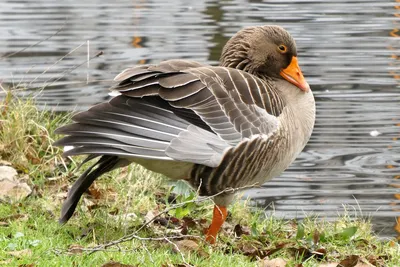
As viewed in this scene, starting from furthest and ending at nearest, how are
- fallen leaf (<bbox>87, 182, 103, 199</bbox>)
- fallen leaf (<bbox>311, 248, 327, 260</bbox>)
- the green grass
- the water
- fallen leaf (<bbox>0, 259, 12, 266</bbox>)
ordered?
1. the water
2. fallen leaf (<bbox>87, 182, 103, 199</bbox>)
3. fallen leaf (<bbox>311, 248, 327, 260</bbox>)
4. the green grass
5. fallen leaf (<bbox>0, 259, 12, 266</bbox>)

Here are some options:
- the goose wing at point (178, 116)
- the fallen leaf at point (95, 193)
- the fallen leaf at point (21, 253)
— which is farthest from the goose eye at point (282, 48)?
the fallen leaf at point (21, 253)

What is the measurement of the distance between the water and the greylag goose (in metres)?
1.70

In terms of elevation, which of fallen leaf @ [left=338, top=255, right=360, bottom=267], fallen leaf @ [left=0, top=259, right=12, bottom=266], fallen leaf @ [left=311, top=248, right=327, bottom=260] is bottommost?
fallen leaf @ [left=311, top=248, right=327, bottom=260]

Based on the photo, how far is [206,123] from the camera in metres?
6.27

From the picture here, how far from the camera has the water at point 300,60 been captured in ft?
30.1

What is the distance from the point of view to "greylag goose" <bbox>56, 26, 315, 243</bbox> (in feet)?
19.5

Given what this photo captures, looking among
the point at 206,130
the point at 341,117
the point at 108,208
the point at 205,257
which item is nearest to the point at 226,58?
the point at 206,130

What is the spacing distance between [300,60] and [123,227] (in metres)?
8.43

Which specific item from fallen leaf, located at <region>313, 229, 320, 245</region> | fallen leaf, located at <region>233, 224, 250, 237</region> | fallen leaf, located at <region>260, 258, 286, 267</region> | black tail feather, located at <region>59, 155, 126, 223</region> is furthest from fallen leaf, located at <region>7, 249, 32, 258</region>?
fallen leaf, located at <region>313, 229, 320, 245</region>

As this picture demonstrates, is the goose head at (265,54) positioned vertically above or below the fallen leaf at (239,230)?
above

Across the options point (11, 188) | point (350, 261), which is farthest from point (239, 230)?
point (11, 188)

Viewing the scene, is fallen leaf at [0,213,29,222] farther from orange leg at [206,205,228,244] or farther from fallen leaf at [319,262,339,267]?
fallen leaf at [319,262,339,267]

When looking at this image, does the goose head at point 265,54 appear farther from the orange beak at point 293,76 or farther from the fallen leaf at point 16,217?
the fallen leaf at point 16,217

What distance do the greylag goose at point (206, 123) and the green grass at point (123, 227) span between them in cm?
30
